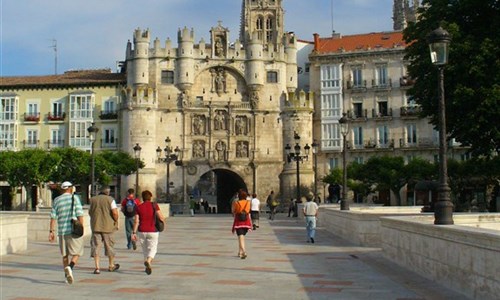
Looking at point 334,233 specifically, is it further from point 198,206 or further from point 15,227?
point 198,206

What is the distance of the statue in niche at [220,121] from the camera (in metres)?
67.9

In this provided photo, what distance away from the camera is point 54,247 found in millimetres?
21234

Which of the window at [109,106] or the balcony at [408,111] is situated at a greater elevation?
the window at [109,106]

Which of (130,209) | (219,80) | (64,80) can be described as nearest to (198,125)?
(219,80)

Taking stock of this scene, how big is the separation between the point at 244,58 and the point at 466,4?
41.6 meters

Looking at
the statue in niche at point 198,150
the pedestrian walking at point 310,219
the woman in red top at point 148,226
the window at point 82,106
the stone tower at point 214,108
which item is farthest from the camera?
the window at point 82,106

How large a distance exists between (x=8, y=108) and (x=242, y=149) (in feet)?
77.4

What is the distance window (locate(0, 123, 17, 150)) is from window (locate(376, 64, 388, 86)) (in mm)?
36319

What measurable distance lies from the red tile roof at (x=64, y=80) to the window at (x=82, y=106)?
1.39 m

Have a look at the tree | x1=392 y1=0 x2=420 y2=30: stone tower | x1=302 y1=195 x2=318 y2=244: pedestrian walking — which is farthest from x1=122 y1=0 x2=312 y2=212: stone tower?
x1=302 y1=195 x2=318 y2=244: pedestrian walking

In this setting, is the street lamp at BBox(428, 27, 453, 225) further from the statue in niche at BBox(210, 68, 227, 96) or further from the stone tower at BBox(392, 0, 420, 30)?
the stone tower at BBox(392, 0, 420, 30)

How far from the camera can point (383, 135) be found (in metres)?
69.0

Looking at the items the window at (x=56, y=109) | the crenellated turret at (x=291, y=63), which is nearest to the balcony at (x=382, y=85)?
the crenellated turret at (x=291, y=63)

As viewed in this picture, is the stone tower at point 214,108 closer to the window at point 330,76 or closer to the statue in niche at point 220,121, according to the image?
the statue in niche at point 220,121
